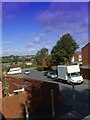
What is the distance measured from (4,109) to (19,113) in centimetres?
136

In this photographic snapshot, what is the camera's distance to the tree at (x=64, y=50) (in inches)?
1897

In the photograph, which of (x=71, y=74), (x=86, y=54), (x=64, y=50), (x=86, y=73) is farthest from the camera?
(x=64, y=50)

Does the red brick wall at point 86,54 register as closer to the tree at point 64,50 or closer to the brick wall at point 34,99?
the tree at point 64,50

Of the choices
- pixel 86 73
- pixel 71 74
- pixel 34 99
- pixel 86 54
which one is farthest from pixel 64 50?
pixel 34 99

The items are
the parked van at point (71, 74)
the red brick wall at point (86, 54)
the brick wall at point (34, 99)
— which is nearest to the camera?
the brick wall at point (34, 99)

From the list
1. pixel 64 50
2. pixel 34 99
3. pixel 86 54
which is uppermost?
pixel 64 50

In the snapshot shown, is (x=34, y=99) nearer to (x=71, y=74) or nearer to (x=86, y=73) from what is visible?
(x=71, y=74)

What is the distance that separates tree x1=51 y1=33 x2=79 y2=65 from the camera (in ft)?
158

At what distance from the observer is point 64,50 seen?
4925cm

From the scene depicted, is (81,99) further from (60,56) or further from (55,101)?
(60,56)

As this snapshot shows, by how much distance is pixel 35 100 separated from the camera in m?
16.4

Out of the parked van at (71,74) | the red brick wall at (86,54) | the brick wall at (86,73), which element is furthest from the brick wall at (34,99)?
the red brick wall at (86,54)

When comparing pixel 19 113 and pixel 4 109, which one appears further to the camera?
pixel 19 113

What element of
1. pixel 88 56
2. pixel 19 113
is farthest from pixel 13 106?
pixel 88 56
